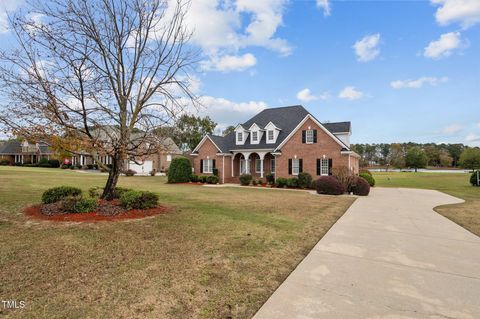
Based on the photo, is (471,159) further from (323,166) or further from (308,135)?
(308,135)

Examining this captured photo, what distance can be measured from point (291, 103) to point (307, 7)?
1631 cm

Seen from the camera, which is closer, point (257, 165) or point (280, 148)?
point (280, 148)

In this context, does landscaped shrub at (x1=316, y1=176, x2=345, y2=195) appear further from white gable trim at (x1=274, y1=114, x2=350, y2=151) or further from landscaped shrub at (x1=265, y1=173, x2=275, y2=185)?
landscaped shrub at (x1=265, y1=173, x2=275, y2=185)

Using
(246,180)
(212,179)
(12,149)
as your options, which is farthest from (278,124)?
(12,149)

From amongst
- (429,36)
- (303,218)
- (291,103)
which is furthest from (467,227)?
(291,103)

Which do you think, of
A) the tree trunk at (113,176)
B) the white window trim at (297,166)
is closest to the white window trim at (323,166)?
the white window trim at (297,166)

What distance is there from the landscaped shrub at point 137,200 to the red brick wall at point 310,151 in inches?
636

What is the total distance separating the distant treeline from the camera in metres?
80.6

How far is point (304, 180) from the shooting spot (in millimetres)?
22703

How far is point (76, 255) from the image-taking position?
203 inches

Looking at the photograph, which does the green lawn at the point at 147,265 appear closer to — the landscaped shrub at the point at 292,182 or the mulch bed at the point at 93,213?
the mulch bed at the point at 93,213

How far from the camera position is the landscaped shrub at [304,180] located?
22656mm

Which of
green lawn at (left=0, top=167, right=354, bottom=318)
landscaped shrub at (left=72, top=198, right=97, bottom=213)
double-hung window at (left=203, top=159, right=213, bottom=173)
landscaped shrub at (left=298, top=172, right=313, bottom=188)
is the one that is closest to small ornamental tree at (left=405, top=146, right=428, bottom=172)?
landscaped shrub at (left=298, top=172, right=313, bottom=188)

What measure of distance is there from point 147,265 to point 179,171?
22.6 m
